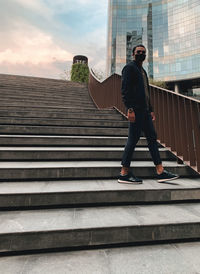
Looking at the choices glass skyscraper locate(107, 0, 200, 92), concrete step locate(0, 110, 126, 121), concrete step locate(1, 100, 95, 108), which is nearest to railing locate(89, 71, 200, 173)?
concrete step locate(0, 110, 126, 121)

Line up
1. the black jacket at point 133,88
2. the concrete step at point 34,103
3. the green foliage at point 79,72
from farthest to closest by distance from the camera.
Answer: the green foliage at point 79,72 → the concrete step at point 34,103 → the black jacket at point 133,88

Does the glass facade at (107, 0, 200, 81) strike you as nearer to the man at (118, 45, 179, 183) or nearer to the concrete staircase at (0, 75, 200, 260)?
the man at (118, 45, 179, 183)

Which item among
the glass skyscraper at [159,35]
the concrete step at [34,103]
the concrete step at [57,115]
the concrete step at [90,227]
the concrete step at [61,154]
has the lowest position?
the concrete step at [90,227]

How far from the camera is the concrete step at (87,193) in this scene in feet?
5.85

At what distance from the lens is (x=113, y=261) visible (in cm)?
130

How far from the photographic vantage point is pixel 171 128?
9.96 ft

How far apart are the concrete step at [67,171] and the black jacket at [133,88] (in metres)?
0.89

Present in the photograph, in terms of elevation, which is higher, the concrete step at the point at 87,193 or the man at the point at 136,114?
the man at the point at 136,114

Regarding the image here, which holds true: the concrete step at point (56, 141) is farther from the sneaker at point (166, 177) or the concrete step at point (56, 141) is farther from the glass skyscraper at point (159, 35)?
the glass skyscraper at point (159, 35)

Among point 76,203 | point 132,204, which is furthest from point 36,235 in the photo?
point 132,204

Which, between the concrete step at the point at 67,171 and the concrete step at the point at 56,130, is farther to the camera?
the concrete step at the point at 56,130

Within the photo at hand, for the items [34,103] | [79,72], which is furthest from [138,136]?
[79,72]

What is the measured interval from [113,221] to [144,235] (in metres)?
0.30

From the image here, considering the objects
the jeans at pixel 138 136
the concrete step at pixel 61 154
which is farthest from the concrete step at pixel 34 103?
the jeans at pixel 138 136
